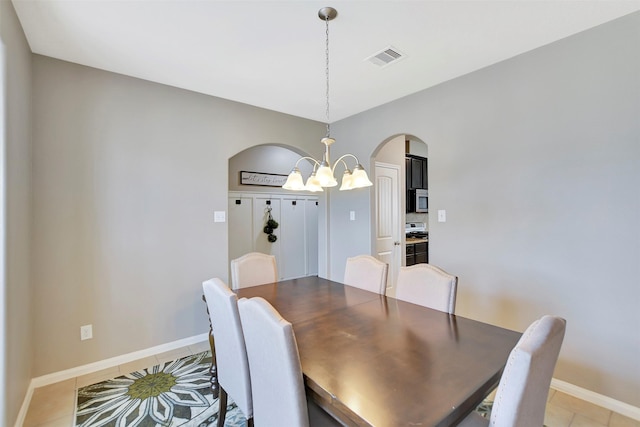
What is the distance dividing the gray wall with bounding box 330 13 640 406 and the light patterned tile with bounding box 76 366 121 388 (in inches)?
120

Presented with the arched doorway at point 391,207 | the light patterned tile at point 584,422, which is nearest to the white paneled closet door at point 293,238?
the arched doorway at point 391,207

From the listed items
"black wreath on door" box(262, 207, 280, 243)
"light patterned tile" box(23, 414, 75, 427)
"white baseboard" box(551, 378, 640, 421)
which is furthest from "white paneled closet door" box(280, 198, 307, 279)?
"white baseboard" box(551, 378, 640, 421)

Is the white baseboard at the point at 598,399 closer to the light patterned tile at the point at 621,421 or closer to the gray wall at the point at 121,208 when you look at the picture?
the light patterned tile at the point at 621,421

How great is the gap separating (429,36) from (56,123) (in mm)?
2954

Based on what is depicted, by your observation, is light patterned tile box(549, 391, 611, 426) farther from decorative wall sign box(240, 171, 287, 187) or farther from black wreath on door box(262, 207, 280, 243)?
decorative wall sign box(240, 171, 287, 187)

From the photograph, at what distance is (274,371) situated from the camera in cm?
112

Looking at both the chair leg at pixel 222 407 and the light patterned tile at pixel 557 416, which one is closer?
the chair leg at pixel 222 407

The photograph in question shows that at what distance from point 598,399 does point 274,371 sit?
2.35 m

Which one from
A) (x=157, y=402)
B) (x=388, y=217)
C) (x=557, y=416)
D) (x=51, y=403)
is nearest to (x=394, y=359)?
(x=557, y=416)

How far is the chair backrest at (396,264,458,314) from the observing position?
181cm

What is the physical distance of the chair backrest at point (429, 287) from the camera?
1.81 meters

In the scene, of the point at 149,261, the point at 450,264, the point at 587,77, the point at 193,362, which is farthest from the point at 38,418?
the point at 587,77

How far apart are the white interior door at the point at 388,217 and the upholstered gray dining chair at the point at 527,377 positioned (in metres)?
2.98

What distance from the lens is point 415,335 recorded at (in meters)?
1.44
